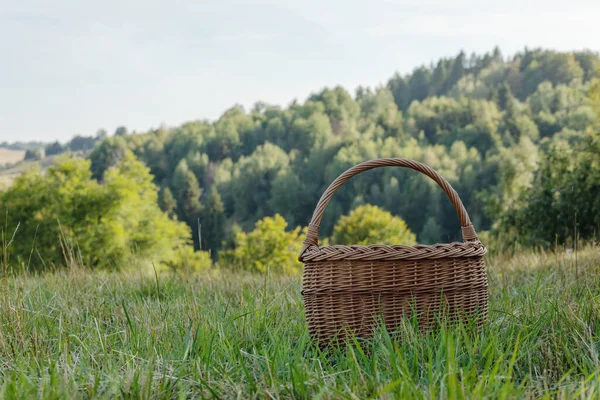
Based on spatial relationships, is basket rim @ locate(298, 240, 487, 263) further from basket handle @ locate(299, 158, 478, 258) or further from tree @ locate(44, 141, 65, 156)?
tree @ locate(44, 141, 65, 156)

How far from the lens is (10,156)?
140625 mm

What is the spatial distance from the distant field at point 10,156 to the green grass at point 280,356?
458ft

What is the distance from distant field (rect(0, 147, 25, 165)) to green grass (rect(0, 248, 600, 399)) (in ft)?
458

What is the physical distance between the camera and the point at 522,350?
7.29 feet

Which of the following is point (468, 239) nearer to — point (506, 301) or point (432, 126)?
point (506, 301)

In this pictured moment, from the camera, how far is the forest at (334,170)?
27.4 metres

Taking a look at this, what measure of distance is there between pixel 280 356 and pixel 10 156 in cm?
15638

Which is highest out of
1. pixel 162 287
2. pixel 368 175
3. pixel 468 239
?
pixel 468 239

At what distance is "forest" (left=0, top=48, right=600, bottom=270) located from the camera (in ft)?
89.9

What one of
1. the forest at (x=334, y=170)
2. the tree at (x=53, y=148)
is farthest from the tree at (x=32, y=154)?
the forest at (x=334, y=170)

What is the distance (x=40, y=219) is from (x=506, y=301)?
28727mm

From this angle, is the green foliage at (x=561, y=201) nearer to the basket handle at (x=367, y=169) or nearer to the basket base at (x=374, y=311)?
the basket handle at (x=367, y=169)

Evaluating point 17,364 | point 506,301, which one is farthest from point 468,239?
point 17,364

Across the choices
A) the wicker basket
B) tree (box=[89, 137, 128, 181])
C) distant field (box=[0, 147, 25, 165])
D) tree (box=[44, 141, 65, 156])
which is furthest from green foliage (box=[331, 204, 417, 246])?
tree (box=[44, 141, 65, 156])
